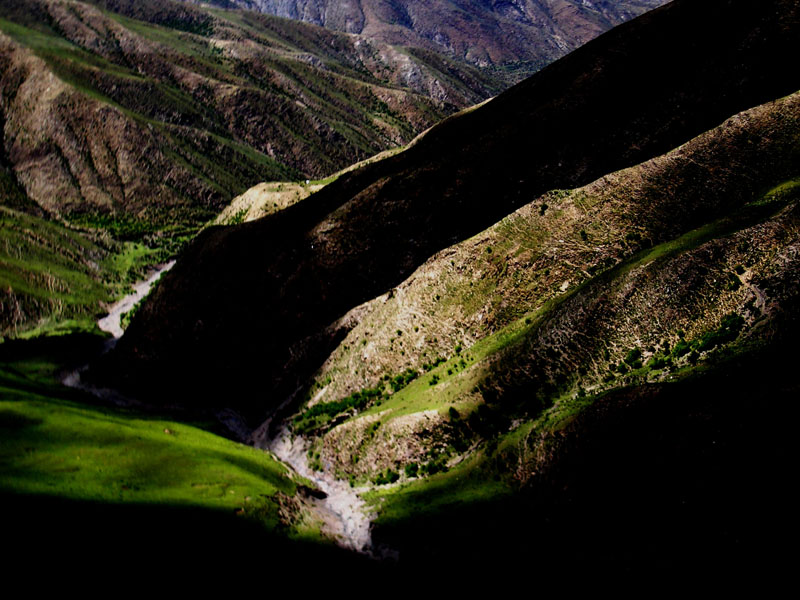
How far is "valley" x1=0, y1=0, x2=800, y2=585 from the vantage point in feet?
84.2

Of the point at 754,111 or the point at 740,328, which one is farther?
the point at 754,111

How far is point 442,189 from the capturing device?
243 ft

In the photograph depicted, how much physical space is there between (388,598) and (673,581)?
47.4 ft

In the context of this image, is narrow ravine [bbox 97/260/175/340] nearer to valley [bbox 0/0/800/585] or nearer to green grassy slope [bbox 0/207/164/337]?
green grassy slope [bbox 0/207/164/337]

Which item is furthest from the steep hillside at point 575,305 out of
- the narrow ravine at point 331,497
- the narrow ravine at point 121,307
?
the narrow ravine at point 121,307

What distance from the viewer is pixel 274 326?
Result: 77812 mm

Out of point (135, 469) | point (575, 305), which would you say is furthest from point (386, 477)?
point (575, 305)

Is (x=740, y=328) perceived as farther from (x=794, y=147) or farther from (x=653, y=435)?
(x=794, y=147)

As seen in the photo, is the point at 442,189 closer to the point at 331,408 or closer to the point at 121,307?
the point at 331,408

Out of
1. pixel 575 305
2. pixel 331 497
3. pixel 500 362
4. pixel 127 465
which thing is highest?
pixel 575 305

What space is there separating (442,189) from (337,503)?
46854mm

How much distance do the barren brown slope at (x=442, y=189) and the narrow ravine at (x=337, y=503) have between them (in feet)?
42.0

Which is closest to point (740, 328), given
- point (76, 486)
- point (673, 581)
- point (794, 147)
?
point (673, 581)

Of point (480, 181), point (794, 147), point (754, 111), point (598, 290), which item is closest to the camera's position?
point (598, 290)
